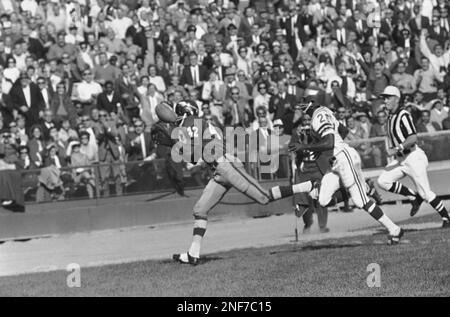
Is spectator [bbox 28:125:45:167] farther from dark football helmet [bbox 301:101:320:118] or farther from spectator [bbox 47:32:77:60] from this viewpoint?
dark football helmet [bbox 301:101:320:118]

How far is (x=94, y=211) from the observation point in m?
23.6

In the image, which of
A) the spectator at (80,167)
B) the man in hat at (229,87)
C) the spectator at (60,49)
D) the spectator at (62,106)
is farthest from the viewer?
the spectator at (60,49)

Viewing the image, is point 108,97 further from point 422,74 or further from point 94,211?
point 422,74

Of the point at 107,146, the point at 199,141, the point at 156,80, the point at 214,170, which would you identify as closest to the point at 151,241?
the point at 107,146

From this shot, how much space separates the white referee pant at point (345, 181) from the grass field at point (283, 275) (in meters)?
0.67

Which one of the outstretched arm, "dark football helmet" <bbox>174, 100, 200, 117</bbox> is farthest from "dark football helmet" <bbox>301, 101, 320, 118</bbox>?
"dark football helmet" <bbox>174, 100, 200, 117</bbox>

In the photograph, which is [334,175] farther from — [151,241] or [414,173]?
[151,241]

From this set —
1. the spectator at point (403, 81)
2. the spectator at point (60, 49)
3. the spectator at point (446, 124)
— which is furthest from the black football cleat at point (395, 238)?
the spectator at point (60, 49)

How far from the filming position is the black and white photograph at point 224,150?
51.0 feet

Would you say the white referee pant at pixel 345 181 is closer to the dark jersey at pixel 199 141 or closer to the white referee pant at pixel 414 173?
the dark jersey at pixel 199 141

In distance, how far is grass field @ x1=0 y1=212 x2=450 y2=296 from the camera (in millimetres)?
14031

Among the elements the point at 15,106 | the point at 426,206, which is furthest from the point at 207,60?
the point at 426,206

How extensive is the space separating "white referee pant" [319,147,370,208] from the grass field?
0.67 metres

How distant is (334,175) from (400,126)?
6.32ft
